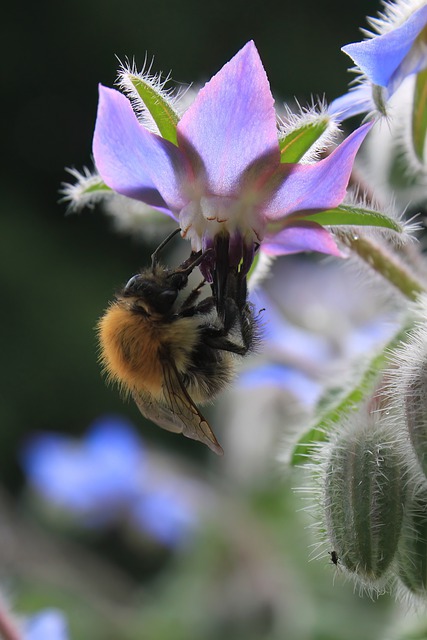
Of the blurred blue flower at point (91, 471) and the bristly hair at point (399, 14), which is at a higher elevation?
the bristly hair at point (399, 14)

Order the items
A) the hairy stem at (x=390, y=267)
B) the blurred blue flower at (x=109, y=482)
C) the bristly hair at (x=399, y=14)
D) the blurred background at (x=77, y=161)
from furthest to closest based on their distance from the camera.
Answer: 1. the blurred background at (x=77, y=161)
2. the blurred blue flower at (x=109, y=482)
3. the hairy stem at (x=390, y=267)
4. the bristly hair at (x=399, y=14)

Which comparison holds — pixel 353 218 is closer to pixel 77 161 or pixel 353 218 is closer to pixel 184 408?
pixel 184 408

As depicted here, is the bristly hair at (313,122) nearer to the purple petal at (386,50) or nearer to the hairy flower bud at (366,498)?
the purple petal at (386,50)

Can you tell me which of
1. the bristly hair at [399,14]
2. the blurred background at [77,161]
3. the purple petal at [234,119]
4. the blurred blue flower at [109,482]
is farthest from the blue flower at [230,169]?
the blurred background at [77,161]

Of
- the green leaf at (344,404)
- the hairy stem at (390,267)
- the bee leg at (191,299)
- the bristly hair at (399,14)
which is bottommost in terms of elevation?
the green leaf at (344,404)

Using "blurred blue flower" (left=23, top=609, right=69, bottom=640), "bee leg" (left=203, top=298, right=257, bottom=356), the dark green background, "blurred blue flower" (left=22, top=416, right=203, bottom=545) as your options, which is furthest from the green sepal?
the dark green background

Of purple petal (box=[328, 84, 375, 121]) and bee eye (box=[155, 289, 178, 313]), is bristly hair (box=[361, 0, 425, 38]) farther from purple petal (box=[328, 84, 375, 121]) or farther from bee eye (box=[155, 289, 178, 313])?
bee eye (box=[155, 289, 178, 313])
